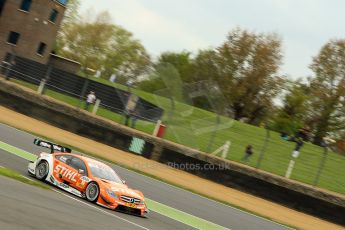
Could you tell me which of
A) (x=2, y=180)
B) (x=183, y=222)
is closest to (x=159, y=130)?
(x=183, y=222)

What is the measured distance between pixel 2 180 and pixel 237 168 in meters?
14.5

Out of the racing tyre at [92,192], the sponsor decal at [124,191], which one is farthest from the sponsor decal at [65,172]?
the sponsor decal at [124,191]

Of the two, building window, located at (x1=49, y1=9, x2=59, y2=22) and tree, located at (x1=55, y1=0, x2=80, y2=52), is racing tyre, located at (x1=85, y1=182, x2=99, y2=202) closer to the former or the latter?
building window, located at (x1=49, y1=9, x2=59, y2=22)

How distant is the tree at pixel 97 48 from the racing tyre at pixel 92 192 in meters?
72.9

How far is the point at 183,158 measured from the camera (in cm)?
2755

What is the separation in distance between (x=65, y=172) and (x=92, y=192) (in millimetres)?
995

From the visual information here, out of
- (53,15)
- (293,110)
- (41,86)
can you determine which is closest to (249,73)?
(293,110)

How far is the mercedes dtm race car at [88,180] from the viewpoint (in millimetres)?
13820

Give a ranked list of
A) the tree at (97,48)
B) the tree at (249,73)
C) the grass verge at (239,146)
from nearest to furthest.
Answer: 1. the grass verge at (239,146)
2. the tree at (249,73)
3. the tree at (97,48)

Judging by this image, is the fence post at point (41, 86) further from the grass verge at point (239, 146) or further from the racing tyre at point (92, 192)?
the racing tyre at point (92, 192)

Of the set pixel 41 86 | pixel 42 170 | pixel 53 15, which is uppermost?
pixel 53 15

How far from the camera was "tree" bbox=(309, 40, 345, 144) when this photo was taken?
4772 centimetres

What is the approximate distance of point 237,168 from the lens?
85.4 feet

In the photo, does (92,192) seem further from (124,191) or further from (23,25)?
(23,25)
